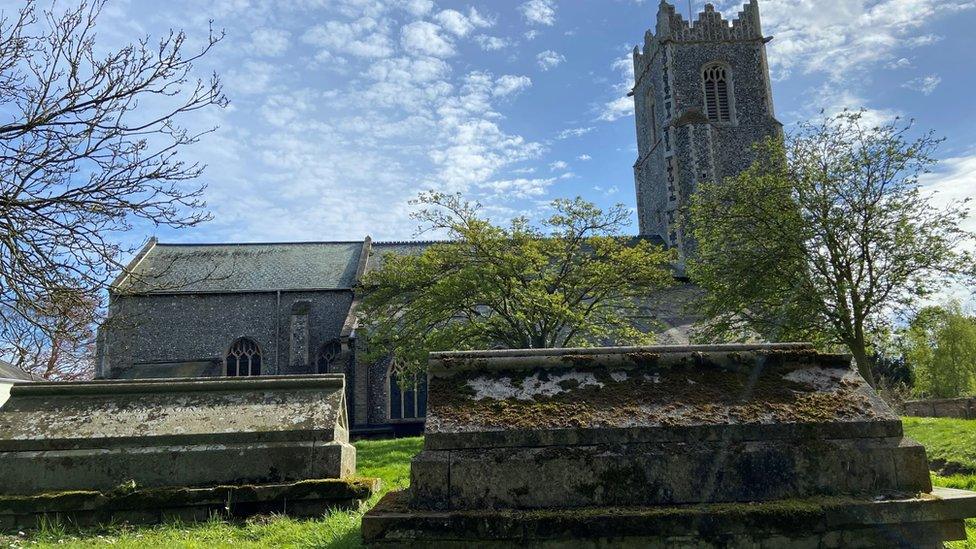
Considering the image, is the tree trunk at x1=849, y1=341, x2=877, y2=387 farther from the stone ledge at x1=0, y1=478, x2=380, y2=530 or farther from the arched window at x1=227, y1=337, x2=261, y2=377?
the arched window at x1=227, y1=337, x2=261, y2=377

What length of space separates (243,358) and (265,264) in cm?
547

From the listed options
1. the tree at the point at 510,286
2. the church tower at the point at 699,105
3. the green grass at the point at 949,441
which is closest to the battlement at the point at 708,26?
the church tower at the point at 699,105

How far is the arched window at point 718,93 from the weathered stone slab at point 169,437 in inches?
1254

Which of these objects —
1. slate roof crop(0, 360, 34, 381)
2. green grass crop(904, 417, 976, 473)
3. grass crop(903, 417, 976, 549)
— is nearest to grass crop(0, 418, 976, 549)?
grass crop(903, 417, 976, 549)

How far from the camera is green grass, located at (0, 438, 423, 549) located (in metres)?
4.30

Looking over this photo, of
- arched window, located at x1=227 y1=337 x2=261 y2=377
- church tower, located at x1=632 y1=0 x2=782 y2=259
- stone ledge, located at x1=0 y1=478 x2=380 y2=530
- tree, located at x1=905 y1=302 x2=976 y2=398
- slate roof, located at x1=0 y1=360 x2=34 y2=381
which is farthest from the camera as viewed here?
tree, located at x1=905 y1=302 x2=976 y2=398

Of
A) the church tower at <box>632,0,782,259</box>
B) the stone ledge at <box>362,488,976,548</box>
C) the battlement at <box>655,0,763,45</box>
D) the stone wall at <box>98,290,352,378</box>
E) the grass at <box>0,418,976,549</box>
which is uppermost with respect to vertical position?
the battlement at <box>655,0,763,45</box>

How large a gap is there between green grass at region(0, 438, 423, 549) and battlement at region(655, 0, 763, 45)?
33810mm

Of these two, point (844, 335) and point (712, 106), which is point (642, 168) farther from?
point (844, 335)

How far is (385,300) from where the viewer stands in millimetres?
20719

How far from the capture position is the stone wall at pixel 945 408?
62.7 ft

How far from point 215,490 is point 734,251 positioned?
15.8 m

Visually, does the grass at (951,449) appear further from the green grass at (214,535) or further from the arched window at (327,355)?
the arched window at (327,355)

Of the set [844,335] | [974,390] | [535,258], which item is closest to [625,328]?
[535,258]
